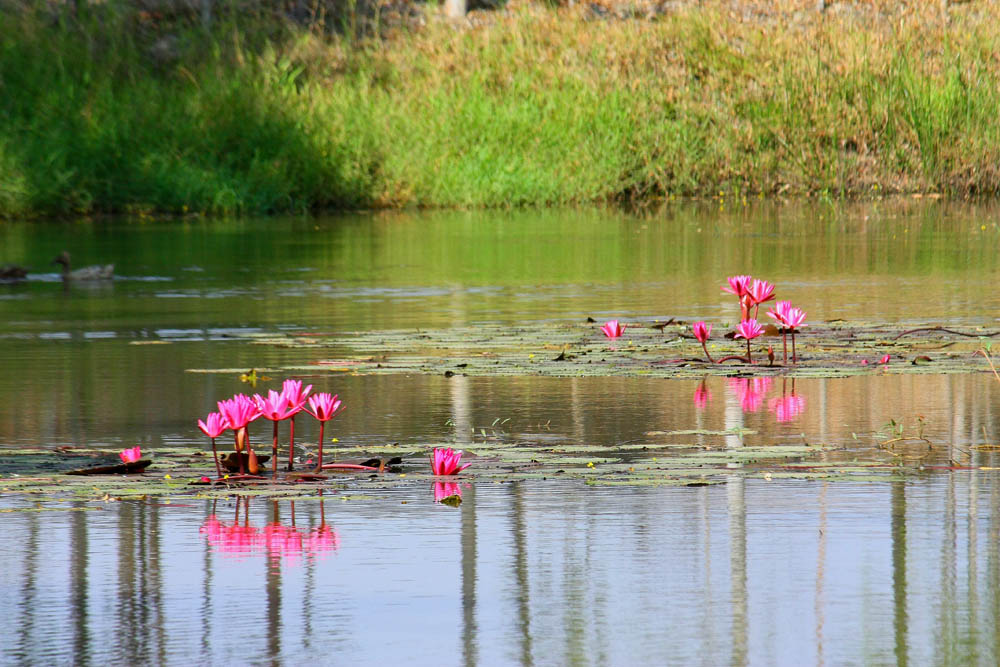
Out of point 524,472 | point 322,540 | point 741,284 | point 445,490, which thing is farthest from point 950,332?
point 322,540

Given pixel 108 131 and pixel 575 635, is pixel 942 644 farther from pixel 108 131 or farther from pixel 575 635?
pixel 108 131

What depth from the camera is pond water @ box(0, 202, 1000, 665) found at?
321 centimetres

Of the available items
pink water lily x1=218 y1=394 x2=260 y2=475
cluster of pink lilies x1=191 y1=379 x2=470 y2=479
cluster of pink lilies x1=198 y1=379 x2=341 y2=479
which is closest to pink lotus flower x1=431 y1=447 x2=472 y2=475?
cluster of pink lilies x1=191 y1=379 x2=470 y2=479

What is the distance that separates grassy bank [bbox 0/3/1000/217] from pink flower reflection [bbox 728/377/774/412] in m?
14.8

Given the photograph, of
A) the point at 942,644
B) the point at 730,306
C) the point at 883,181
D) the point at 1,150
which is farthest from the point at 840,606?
the point at 883,181

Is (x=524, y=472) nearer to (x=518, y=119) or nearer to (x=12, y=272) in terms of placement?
(x=12, y=272)

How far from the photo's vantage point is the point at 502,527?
4.02m

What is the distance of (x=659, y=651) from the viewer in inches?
122

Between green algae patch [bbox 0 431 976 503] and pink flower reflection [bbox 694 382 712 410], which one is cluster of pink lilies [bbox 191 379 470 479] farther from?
pink flower reflection [bbox 694 382 712 410]

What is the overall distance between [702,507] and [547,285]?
Answer: 282 inches

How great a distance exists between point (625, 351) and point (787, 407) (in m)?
1.60

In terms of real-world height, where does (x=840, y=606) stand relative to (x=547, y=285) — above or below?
below

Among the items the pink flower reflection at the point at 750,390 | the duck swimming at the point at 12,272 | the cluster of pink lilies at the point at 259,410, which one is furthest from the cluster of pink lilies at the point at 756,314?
the duck swimming at the point at 12,272

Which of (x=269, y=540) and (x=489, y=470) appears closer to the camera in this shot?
(x=269, y=540)
